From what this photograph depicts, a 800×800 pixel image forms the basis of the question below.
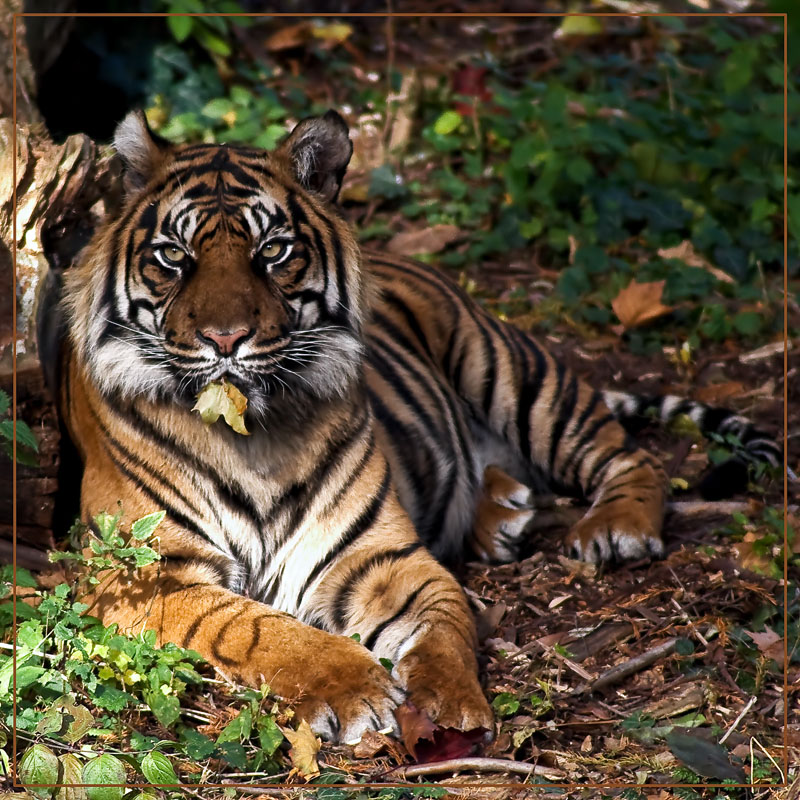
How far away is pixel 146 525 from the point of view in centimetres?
299

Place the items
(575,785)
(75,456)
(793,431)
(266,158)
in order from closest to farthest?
(575,785)
(266,158)
(75,456)
(793,431)

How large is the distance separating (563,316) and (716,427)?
A: 118cm

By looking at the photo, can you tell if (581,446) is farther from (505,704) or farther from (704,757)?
(704,757)

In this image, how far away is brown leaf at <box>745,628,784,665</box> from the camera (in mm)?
3221

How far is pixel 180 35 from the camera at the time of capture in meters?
6.49

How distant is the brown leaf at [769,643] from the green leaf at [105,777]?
1.77 m

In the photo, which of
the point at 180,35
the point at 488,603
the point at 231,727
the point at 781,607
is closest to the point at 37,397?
the point at 231,727

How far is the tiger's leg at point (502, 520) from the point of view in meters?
3.98

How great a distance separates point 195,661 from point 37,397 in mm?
942

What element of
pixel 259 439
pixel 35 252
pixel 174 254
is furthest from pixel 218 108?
pixel 259 439

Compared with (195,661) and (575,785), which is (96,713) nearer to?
(195,661)

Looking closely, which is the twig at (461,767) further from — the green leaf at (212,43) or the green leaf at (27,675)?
the green leaf at (212,43)

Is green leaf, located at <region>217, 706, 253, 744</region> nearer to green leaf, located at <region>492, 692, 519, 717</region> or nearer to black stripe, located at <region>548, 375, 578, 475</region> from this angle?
green leaf, located at <region>492, 692, 519, 717</region>

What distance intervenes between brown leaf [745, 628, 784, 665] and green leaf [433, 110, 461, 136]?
4142mm
